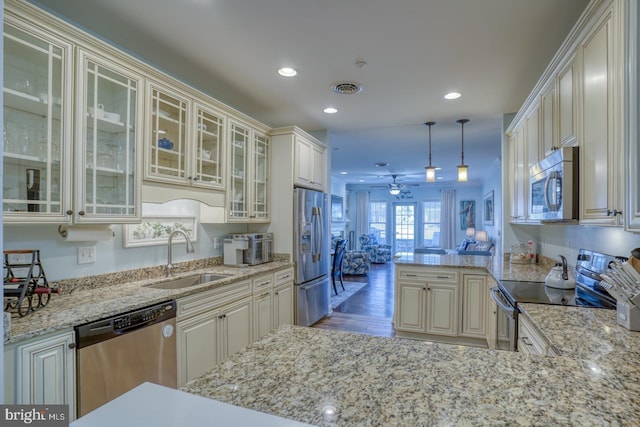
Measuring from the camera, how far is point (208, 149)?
3.04 meters

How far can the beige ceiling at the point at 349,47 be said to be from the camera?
6.41 feet

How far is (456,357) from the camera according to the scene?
1.16 metres

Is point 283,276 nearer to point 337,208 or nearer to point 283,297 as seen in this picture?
point 283,297

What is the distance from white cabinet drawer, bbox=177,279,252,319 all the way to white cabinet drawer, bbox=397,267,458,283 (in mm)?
1687

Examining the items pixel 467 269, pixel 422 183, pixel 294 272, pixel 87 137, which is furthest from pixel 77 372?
pixel 422 183

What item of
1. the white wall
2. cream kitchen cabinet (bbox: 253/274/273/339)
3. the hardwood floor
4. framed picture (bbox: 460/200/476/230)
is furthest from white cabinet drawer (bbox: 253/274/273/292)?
framed picture (bbox: 460/200/476/230)

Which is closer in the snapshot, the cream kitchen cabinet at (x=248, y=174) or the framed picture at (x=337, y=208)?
the cream kitchen cabinet at (x=248, y=174)

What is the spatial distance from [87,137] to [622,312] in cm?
297

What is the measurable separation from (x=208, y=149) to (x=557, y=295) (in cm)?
295

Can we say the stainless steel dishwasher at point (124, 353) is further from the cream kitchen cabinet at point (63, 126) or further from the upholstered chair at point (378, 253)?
the upholstered chair at point (378, 253)

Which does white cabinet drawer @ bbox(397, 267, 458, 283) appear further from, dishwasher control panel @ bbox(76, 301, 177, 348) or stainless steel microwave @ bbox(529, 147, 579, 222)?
dishwasher control panel @ bbox(76, 301, 177, 348)

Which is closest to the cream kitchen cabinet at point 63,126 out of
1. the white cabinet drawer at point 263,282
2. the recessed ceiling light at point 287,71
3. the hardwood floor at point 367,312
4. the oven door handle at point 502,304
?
the recessed ceiling light at point 287,71

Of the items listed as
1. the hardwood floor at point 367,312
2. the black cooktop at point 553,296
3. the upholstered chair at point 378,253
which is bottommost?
the hardwood floor at point 367,312

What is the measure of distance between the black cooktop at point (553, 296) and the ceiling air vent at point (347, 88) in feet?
6.79
